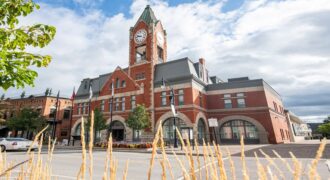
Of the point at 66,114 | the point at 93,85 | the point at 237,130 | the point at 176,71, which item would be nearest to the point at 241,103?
the point at 237,130

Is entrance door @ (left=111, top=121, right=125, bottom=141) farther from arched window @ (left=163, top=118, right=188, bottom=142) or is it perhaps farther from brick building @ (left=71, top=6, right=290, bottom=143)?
arched window @ (left=163, top=118, right=188, bottom=142)

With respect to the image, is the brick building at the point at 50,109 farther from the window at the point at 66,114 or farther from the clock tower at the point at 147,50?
the clock tower at the point at 147,50

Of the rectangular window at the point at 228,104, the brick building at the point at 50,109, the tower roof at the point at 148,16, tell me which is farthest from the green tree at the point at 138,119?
the brick building at the point at 50,109

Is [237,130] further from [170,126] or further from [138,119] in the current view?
[138,119]

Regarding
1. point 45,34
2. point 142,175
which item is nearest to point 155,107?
point 142,175

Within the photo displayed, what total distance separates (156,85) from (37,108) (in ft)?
85.3

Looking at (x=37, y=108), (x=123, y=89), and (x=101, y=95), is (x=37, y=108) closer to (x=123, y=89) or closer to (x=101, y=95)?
(x=101, y=95)

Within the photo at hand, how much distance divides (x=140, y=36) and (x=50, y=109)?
76.7 ft

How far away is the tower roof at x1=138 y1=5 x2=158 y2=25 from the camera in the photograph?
35.2m

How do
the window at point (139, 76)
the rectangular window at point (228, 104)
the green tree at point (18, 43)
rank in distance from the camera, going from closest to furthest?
1. the green tree at point (18, 43)
2. the rectangular window at point (228, 104)
3. the window at point (139, 76)

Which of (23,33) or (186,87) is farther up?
(186,87)

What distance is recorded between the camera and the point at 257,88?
29.2 meters

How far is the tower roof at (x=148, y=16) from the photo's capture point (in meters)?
35.2

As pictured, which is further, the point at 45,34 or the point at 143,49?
the point at 143,49
